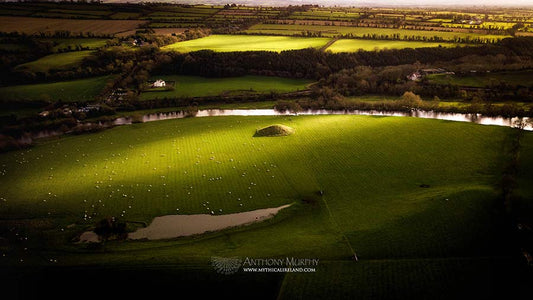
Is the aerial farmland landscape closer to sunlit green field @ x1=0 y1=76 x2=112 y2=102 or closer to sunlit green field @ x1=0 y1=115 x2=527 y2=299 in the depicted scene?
sunlit green field @ x1=0 y1=115 x2=527 y2=299

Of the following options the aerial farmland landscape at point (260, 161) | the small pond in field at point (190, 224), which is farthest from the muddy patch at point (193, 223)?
the aerial farmland landscape at point (260, 161)

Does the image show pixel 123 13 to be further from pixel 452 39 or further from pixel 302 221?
pixel 302 221

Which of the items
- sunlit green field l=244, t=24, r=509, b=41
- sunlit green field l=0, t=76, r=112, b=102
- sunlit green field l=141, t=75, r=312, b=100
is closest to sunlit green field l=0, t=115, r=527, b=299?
sunlit green field l=0, t=76, r=112, b=102

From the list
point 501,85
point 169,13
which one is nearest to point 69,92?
point 169,13

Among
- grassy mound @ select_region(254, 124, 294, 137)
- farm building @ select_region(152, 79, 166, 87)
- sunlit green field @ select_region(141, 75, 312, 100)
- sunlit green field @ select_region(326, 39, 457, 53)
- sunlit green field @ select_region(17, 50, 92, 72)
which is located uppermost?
sunlit green field @ select_region(17, 50, 92, 72)

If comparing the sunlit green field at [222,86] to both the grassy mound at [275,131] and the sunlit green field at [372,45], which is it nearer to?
the sunlit green field at [372,45]

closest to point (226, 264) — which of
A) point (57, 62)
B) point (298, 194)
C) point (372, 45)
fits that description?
point (298, 194)
